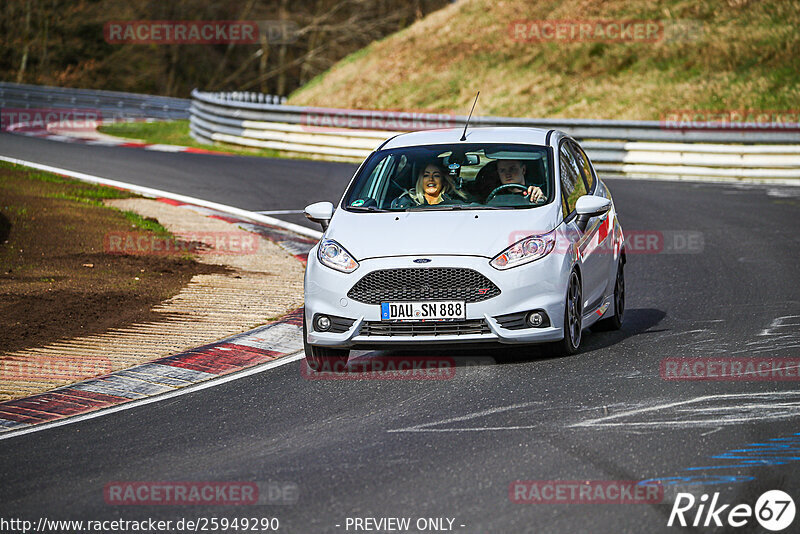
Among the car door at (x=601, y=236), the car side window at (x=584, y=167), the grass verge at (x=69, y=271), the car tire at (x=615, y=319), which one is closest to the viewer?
the car door at (x=601, y=236)

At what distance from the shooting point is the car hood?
872cm

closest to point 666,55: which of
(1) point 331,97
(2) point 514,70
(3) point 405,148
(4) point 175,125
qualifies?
(2) point 514,70

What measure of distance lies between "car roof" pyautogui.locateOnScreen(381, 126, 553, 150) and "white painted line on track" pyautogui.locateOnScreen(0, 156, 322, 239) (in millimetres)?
5923

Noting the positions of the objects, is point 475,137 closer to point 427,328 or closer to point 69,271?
point 427,328

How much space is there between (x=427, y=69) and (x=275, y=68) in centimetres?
Result: 2609

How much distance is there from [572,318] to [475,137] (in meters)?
2.05

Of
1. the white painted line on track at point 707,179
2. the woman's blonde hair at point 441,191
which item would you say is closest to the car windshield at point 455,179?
the woman's blonde hair at point 441,191

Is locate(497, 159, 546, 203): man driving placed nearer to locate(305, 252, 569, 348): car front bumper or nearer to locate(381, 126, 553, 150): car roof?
locate(381, 126, 553, 150): car roof

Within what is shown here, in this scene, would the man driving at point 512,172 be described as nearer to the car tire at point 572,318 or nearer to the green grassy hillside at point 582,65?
the car tire at point 572,318

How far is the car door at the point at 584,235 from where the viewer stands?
9.44 m

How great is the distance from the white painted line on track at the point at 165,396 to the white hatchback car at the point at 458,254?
0.52 metres

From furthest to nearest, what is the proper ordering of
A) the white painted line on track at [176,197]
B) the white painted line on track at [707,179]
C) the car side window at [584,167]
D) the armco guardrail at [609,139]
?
the armco guardrail at [609,139], the white painted line on track at [707,179], the white painted line on track at [176,197], the car side window at [584,167]

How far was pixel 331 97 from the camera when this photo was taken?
133 feet

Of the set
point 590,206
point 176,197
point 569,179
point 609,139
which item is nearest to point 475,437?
point 590,206
